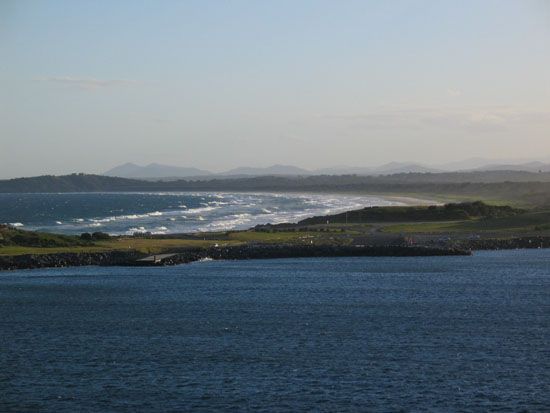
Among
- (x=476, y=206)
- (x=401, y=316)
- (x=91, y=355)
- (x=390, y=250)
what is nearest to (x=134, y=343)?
(x=91, y=355)

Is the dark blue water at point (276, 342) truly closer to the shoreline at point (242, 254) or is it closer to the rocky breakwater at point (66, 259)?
the rocky breakwater at point (66, 259)

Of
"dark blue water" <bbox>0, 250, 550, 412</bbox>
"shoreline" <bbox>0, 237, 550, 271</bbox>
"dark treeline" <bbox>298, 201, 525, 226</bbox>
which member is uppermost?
"dark treeline" <bbox>298, 201, 525, 226</bbox>

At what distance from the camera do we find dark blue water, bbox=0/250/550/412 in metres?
28.5

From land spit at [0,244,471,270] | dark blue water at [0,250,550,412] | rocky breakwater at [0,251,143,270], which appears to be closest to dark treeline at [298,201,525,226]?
land spit at [0,244,471,270]

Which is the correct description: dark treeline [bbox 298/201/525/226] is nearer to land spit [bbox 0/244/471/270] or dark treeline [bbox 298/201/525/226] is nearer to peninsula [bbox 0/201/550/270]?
peninsula [bbox 0/201/550/270]

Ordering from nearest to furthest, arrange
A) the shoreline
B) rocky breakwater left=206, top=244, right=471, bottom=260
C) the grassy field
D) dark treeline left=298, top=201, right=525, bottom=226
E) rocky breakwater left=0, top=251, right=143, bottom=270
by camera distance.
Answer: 1. rocky breakwater left=0, top=251, right=143, bottom=270
2. the shoreline
3. rocky breakwater left=206, top=244, right=471, bottom=260
4. the grassy field
5. dark treeline left=298, top=201, right=525, bottom=226

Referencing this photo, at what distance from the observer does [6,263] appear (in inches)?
2576

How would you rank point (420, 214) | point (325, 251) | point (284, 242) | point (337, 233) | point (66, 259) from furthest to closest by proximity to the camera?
point (420, 214), point (337, 233), point (284, 242), point (325, 251), point (66, 259)

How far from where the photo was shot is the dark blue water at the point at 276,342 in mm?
28484

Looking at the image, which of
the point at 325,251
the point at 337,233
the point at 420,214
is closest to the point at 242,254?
the point at 325,251

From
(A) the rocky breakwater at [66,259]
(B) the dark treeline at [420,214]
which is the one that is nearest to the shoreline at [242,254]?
(A) the rocky breakwater at [66,259]

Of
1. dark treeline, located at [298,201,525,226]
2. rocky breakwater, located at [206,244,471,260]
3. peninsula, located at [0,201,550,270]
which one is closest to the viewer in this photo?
peninsula, located at [0,201,550,270]

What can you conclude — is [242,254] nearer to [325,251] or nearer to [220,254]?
[220,254]

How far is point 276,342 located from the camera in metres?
36.7
